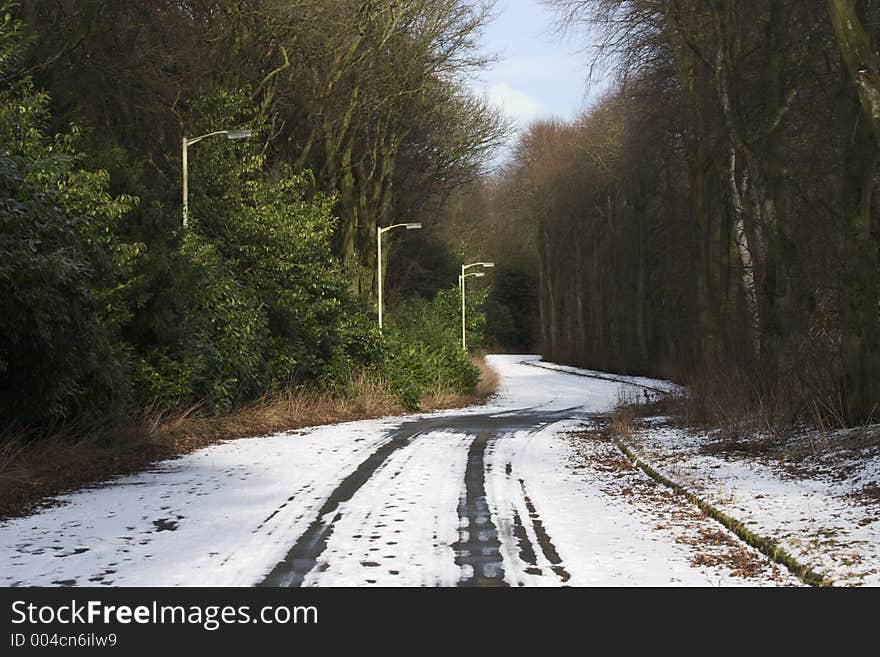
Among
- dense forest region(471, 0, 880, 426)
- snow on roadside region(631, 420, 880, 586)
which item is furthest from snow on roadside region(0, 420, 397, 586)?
dense forest region(471, 0, 880, 426)

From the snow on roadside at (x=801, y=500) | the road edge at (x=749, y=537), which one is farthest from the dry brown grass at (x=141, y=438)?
the snow on roadside at (x=801, y=500)

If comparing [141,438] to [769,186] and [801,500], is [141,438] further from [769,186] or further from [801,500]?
[769,186]

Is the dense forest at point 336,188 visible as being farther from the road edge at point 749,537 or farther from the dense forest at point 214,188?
the road edge at point 749,537

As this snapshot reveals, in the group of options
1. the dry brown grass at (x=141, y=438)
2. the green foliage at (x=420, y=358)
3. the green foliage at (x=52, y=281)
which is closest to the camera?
the green foliage at (x=52, y=281)

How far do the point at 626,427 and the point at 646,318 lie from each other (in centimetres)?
3559

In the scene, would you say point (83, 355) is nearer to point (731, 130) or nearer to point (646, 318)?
point (731, 130)

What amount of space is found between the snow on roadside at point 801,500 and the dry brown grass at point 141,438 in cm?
747

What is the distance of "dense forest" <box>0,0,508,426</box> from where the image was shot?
13.7 m

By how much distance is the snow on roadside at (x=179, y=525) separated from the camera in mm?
7812

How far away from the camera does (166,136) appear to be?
2847 centimetres

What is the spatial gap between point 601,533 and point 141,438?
9.77 metres

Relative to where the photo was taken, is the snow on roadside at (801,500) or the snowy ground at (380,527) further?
the snow on roadside at (801,500)

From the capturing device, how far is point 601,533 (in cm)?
952
